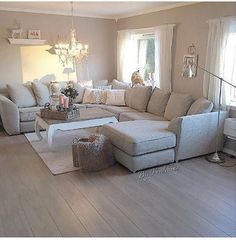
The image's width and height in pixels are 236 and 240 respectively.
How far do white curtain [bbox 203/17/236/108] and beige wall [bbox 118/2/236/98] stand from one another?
16cm

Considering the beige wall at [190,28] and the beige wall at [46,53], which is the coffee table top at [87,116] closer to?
the beige wall at [190,28]

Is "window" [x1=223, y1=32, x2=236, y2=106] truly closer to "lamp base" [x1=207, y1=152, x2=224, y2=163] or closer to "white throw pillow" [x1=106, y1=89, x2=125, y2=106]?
"lamp base" [x1=207, y1=152, x2=224, y2=163]

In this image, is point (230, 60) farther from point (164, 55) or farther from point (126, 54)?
point (126, 54)

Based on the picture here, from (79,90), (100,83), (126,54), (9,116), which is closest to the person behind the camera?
(9,116)

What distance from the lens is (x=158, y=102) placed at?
15.7 feet

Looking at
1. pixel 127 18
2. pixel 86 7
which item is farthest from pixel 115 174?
pixel 127 18

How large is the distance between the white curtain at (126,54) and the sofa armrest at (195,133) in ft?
9.54

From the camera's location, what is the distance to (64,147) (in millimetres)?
4277

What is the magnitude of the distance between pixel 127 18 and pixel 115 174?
4130 mm

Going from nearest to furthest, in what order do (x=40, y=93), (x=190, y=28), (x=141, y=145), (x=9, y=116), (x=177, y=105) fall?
(x=141, y=145) → (x=177, y=105) → (x=190, y=28) → (x=9, y=116) → (x=40, y=93)

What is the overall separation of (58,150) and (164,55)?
2.61 metres

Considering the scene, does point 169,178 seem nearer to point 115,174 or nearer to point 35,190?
point 115,174

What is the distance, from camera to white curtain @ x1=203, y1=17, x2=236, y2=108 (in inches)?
150

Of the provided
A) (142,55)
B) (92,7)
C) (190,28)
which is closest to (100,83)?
(142,55)
